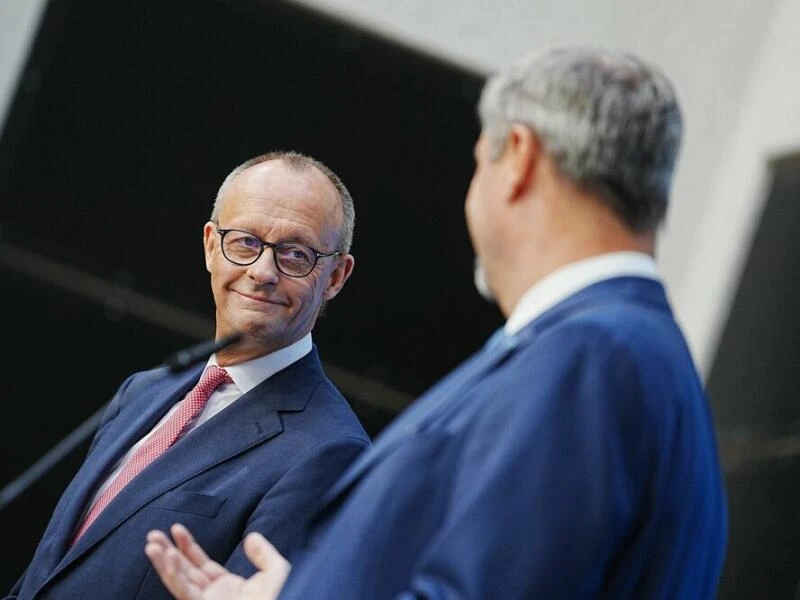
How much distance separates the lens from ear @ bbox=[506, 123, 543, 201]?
4.39 feet

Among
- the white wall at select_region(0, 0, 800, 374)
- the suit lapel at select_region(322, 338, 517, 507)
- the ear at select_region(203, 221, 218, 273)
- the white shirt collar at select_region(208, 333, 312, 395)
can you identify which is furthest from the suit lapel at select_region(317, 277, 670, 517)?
the white wall at select_region(0, 0, 800, 374)

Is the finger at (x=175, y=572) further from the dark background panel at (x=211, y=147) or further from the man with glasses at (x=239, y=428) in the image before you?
the dark background panel at (x=211, y=147)

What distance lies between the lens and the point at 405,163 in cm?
486

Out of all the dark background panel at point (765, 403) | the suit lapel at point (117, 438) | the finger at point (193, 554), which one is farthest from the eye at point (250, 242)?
the dark background panel at point (765, 403)

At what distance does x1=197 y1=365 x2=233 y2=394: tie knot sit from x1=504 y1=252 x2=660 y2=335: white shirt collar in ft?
2.43

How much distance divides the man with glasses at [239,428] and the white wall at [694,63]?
3018 millimetres

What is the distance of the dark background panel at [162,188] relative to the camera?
4.75 meters

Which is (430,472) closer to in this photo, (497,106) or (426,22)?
(497,106)

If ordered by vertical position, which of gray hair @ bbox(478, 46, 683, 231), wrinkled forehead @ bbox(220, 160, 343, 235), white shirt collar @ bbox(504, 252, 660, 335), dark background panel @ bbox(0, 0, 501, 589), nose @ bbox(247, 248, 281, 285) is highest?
gray hair @ bbox(478, 46, 683, 231)

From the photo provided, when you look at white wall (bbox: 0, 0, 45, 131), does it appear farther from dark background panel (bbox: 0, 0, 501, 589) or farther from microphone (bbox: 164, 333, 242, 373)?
microphone (bbox: 164, 333, 242, 373)

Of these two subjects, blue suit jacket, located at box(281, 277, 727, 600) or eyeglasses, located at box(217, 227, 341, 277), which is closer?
blue suit jacket, located at box(281, 277, 727, 600)

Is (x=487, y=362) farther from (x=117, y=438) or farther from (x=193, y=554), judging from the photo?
(x=117, y=438)

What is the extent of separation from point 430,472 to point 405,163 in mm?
3646

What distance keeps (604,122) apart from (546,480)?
324mm
